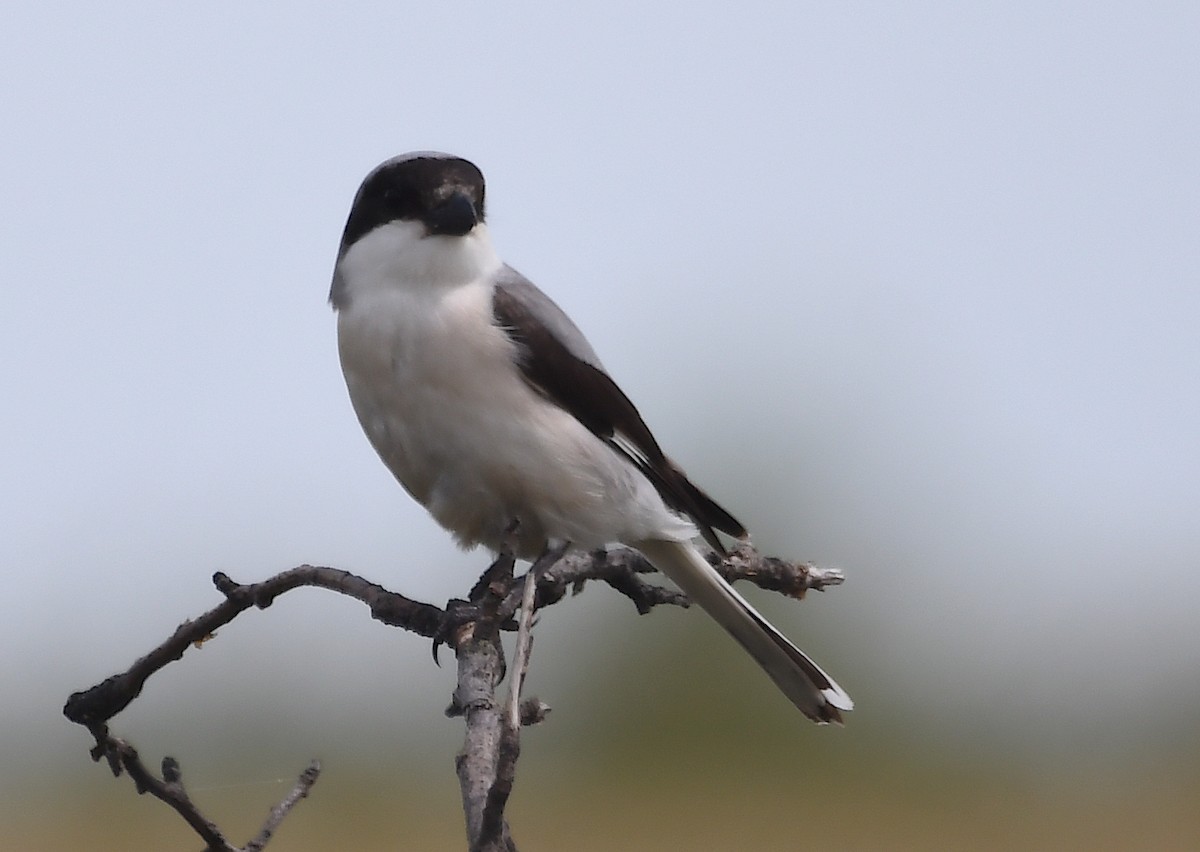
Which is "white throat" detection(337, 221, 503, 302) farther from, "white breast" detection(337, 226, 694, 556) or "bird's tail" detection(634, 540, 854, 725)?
"bird's tail" detection(634, 540, 854, 725)

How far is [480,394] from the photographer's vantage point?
132 inches

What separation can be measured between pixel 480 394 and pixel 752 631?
98cm

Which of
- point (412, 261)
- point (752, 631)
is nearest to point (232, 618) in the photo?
point (412, 261)

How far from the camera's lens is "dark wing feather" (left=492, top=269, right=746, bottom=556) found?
138 inches

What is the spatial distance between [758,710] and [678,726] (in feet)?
1.92

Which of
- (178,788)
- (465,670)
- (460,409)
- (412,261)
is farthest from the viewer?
(412,261)

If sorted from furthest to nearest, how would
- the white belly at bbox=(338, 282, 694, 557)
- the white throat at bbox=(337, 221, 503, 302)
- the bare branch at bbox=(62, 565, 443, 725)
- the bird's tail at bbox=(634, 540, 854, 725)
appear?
the bird's tail at bbox=(634, 540, 854, 725)
the white throat at bbox=(337, 221, 503, 302)
the white belly at bbox=(338, 282, 694, 557)
the bare branch at bbox=(62, 565, 443, 725)

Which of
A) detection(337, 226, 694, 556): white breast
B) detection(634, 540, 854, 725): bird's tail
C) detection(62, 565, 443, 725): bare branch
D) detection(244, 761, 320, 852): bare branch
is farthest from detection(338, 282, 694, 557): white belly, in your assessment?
detection(244, 761, 320, 852): bare branch

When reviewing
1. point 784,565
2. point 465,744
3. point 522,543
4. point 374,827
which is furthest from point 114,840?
point 465,744

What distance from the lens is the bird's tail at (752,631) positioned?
3812 millimetres

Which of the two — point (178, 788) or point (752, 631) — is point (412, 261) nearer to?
point (752, 631)

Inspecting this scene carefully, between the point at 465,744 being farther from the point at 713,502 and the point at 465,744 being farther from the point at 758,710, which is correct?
the point at 758,710

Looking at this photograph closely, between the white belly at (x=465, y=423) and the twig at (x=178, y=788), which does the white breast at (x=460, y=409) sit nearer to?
the white belly at (x=465, y=423)

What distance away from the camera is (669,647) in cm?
1171
